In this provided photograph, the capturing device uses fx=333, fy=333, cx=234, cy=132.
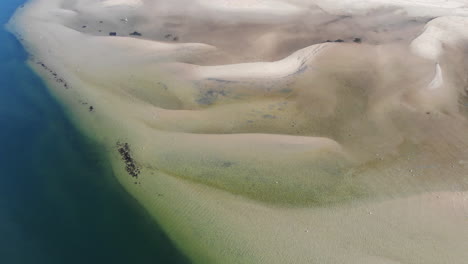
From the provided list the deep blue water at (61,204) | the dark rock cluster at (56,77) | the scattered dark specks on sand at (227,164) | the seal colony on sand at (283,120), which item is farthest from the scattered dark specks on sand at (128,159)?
the dark rock cluster at (56,77)

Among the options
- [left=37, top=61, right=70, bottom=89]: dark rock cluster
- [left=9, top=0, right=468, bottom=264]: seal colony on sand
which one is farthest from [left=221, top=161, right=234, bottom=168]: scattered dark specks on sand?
[left=37, top=61, right=70, bottom=89]: dark rock cluster

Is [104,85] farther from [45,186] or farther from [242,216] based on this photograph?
[242,216]

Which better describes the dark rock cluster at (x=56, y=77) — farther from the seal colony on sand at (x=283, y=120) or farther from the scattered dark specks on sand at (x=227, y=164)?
the scattered dark specks on sand at (x=227, y=164)

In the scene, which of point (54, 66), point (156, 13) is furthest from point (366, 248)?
point (156, 13)

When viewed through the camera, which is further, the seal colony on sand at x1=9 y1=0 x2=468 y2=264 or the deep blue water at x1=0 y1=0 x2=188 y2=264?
the seal colony on sand at x1=9 y1=0 x2=468 y2=264

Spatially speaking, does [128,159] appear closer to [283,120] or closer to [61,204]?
[61,204]

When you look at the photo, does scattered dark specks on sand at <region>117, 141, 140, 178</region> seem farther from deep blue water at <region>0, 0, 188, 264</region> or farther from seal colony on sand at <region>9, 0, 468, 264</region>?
deep blue water at <region>0, 0, 188, 264</region>
